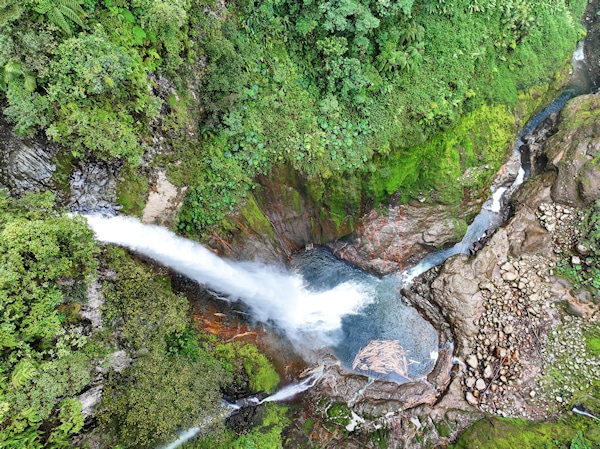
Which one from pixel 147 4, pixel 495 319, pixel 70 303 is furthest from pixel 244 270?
pixel 495 319

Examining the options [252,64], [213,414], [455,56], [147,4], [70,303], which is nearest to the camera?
[70,303]

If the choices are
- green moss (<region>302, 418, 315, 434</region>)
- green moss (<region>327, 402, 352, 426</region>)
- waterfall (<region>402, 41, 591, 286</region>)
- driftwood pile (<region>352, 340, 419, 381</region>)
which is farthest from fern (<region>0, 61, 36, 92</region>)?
waterfall (<region>402, 41, 591, 286</region>)

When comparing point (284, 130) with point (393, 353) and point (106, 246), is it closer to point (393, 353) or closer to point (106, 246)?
point (106, 246)

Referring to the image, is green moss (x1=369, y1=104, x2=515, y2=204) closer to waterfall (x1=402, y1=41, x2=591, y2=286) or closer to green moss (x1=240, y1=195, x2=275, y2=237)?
waterfall (x1=402, y1=41, x2=591, y2=286)

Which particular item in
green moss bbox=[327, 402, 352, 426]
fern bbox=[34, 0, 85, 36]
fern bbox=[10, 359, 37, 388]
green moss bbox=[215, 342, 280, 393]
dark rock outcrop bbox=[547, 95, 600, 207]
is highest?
dark rock outcrop bbox=[547, 95, 600, 207]

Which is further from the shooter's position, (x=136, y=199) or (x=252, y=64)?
(x=252, y=64)

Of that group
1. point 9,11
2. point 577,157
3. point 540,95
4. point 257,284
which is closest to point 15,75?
point 9,11

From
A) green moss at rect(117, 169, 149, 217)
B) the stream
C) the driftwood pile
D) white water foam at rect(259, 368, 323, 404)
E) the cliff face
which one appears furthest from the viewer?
the driftwood pile
